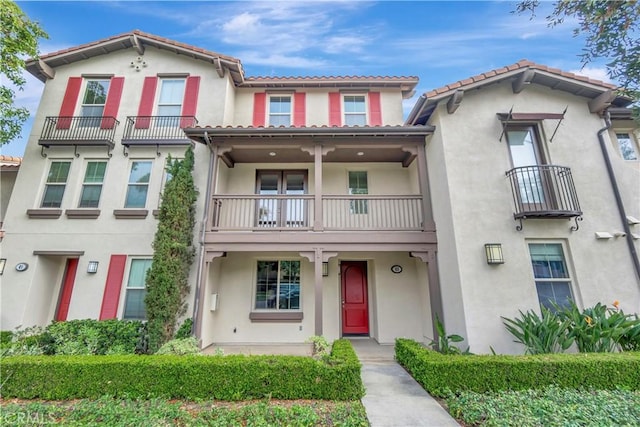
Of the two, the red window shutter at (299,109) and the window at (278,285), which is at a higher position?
the red window shutter at (299,109)

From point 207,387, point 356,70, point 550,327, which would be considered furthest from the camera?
point 356,70

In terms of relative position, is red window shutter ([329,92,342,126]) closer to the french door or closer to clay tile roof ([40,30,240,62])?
the french door

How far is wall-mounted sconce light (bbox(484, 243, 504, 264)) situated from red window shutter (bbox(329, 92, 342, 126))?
6.35m

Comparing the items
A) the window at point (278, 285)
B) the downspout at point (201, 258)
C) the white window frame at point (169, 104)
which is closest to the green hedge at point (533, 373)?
the window at point (278, 285)

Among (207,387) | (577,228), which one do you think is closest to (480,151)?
(577,228)

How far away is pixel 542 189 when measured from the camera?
267 inches

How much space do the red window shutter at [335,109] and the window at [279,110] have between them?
1.59 m

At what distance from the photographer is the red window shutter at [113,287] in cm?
760

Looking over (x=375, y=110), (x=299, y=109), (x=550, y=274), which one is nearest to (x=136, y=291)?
(x=299, y=109)

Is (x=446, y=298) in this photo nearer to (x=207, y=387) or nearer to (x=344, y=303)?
(x=344, y=303)

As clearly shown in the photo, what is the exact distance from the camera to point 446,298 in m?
6.95

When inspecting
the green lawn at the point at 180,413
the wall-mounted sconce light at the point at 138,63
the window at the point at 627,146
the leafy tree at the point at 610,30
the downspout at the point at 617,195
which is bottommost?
the green lawn at the point at 180,413

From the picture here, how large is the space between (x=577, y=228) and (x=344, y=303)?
6572 mm

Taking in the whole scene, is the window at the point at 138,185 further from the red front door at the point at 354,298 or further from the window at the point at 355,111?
the window at the point at 355,111
